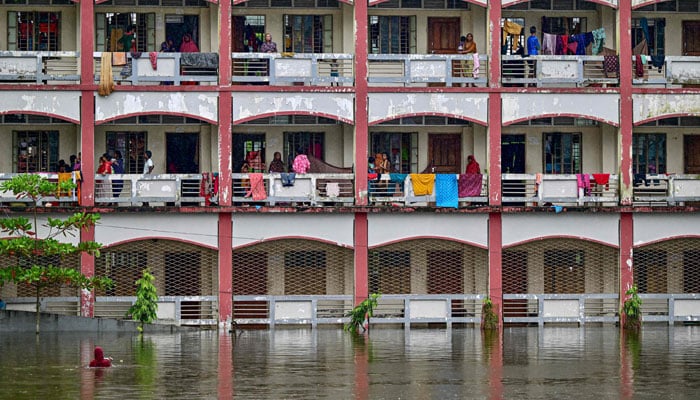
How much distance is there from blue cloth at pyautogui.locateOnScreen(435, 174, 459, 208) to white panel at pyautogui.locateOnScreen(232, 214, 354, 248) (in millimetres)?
2262

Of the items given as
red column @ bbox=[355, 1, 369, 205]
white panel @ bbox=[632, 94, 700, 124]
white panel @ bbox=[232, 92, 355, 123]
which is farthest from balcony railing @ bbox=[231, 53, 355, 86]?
white panel @ bbox=[632, 94, 700, 124]

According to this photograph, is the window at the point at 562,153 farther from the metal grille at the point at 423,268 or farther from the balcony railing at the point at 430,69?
the metal grille at the point at 423,268

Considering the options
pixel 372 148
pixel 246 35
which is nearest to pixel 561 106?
pixel 372 148

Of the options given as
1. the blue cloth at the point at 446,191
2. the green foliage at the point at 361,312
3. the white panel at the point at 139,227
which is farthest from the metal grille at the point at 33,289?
the blue cloth at the point at 446,191

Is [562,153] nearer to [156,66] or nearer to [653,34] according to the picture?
[653,34]

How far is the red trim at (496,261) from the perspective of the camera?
36.5m

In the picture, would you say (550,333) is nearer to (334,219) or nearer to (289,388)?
(334,219)

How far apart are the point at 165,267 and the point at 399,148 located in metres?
6.98

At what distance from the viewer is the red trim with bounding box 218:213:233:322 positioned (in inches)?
1411

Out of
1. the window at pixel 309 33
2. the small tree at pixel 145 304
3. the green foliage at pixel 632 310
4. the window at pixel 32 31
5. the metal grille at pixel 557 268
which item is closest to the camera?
the small tree at pixel 145 304

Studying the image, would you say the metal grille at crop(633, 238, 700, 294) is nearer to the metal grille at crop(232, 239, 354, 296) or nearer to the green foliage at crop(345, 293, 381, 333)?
the metal grille at crop(232, 239, 354, 296)

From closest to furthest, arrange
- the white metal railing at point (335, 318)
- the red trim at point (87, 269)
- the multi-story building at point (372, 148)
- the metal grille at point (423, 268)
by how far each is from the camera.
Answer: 1. the red trim at point (87, 269)
2. the multi-story building at point (372, 148)
3. the white metal railing at point (335, 318)
4. the metal grille at point (423, 268)

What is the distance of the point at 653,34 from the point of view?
39.0 meters

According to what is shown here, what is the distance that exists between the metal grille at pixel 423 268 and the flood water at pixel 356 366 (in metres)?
4.13
